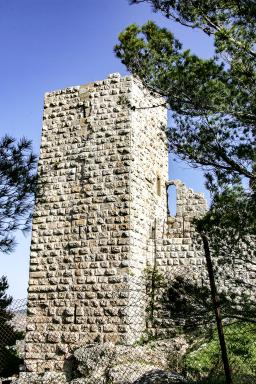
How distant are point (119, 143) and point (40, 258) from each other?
106 inches

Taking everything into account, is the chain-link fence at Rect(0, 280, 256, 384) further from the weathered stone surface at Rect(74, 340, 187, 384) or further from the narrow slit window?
the narrow slit window

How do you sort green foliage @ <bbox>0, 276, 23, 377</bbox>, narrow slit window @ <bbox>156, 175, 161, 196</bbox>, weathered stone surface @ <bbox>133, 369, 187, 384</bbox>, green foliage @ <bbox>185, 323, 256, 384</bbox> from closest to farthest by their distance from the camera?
weathered stone surface @ <bbox>133, 369, 187, 384</bbox> < green foliage @ <bbox>185, 323, 256, 384</bbox> < green foliage @ <bbox>0, 276, 23, 377</bbox> < narrow slit window @ <bbox>156, 175, 161, 196</bbox>

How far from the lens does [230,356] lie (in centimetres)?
744

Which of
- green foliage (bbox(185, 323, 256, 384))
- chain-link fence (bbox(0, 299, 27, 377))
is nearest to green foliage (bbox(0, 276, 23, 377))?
chain-link fence (bbox(0, 299, 27, 377))

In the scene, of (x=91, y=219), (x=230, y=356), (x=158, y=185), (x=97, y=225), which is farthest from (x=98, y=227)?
(x=230, y=356)

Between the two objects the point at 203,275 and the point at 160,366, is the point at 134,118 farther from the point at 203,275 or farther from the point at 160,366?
the point at 160,366

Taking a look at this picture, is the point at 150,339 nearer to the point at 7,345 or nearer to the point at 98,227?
the point at 98,227

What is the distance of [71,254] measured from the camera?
29.5 ft

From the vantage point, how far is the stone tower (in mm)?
8461

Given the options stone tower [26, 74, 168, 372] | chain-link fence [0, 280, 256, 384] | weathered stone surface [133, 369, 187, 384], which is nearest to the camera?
weathered stone surface [133, 369, 187, 384]

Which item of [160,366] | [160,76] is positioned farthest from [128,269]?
[160,76]

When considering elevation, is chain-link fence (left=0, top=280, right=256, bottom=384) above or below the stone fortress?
below

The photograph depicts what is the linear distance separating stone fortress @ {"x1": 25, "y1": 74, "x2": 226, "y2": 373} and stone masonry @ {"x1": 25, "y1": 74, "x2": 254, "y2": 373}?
0.8 inches

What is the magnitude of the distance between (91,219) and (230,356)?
11.4 ft
